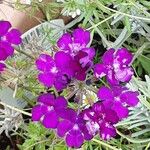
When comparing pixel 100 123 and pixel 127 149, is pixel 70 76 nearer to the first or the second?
pixel 100 123

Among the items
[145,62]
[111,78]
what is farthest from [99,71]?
[145,62]

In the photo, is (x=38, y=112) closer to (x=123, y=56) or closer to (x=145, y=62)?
(x=123, y=56)

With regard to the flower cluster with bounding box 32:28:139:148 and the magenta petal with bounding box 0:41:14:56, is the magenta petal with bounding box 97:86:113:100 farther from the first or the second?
the magenta petal with bounding box 0:41:14:56

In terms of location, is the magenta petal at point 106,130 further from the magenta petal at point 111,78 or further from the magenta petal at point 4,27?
the magenta petal at point 4,27

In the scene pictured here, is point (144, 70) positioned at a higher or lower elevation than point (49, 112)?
lower

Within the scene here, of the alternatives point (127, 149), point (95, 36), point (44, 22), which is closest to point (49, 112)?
point (127, 149)

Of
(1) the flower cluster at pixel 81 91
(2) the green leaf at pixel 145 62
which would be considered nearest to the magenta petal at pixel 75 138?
(1) the flower cluster at pixel 81 91
